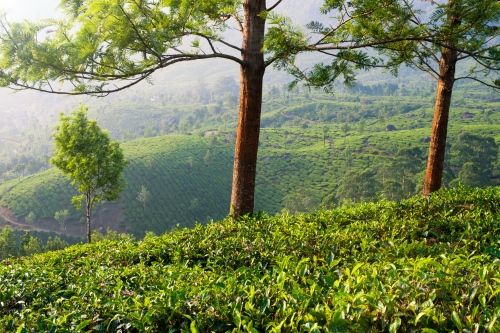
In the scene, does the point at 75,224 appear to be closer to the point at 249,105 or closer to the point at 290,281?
the point at 249,105

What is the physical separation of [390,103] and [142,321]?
126 meters

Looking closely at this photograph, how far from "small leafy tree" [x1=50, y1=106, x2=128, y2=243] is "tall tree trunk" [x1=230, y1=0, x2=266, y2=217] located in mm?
11420

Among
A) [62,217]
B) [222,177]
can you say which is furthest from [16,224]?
[222,177]

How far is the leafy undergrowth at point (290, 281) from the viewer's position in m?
1.60

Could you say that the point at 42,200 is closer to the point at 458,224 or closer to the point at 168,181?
the point at 168,181

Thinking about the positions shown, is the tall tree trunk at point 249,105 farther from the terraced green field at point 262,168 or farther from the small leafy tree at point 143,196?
the small leafy tree at point 143,196

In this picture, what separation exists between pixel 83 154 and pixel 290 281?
48.8ft

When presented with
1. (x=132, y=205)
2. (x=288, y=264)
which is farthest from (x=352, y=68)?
(x=132, y=205)

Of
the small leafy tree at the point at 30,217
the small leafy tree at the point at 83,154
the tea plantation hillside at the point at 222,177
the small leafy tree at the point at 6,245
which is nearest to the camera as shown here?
the small leafy tree at the point at 83,154

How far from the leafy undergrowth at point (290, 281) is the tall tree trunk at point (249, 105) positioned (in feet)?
2.20

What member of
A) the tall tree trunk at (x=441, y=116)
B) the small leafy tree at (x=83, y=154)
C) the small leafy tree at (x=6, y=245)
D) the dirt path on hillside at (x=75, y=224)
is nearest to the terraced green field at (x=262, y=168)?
the dirt path on hillside at (x=75, y=224)

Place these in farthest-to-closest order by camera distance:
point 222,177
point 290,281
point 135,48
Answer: point 222,177
point 135,48
point 290,281

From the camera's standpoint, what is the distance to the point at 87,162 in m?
15.0

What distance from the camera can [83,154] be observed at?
1513 cm
